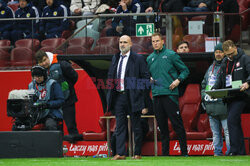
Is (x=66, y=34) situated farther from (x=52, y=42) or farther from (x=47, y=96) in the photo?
(x=47, y=96)

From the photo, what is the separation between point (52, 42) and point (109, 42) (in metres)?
1.80

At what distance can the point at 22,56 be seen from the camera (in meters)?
13.4

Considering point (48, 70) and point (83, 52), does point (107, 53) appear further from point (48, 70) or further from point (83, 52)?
point (48, 70)

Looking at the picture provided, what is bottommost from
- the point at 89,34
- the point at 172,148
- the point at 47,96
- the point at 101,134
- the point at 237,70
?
the point at 172,148

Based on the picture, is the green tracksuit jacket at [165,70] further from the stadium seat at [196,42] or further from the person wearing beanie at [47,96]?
the stadium seat at [196,42]

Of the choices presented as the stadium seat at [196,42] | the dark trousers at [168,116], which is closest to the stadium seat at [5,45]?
the stadium seat at [196,42]

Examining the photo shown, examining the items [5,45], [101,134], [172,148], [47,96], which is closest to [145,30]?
[101,134]

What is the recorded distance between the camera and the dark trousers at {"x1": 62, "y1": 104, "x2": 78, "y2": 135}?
11914mm

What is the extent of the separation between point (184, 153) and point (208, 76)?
147cm

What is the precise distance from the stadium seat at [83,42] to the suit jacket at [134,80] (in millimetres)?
3462

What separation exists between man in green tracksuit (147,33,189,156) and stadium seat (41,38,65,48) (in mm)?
3867

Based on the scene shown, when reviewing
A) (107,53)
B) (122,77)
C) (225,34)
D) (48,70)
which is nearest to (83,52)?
(107,53)

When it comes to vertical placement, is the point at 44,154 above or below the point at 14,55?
below

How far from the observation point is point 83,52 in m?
12.2
